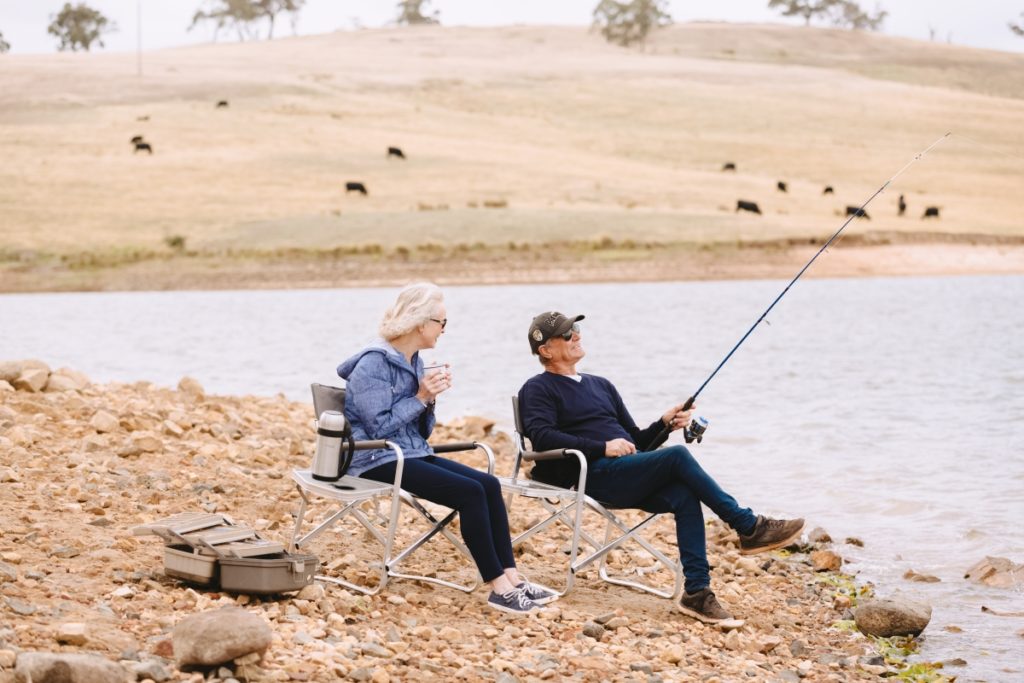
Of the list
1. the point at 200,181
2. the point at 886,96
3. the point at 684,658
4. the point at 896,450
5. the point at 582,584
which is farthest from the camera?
the point at 886,96

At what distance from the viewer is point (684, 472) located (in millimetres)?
5898

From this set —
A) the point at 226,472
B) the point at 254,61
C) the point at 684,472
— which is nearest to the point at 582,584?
the point at 684,472

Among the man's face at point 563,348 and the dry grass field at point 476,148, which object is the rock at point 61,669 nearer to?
the man's face at point 563,348

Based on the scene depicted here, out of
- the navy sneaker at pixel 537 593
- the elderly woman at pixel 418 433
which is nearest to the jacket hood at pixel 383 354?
the elderly woman at pixel 418 433

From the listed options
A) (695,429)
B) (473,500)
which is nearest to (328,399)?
(473,500)

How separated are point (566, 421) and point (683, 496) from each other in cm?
65

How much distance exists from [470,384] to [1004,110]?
211 ft

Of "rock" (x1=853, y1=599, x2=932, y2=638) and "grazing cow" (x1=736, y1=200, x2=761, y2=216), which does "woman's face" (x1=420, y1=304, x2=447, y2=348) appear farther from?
"grazing cow" (x1=736, y1=200, x2=761, y2=216)

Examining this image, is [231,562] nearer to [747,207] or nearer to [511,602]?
[511,602]

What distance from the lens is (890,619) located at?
605cm

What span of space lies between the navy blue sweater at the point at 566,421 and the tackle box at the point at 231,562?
1.31m

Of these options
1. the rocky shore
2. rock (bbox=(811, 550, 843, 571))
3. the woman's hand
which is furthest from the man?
rock (bbox=(811, 550, 843, 571))

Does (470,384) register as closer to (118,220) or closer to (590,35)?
(118,220)

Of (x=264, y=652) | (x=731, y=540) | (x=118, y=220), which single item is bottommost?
(x=118, y=220)
